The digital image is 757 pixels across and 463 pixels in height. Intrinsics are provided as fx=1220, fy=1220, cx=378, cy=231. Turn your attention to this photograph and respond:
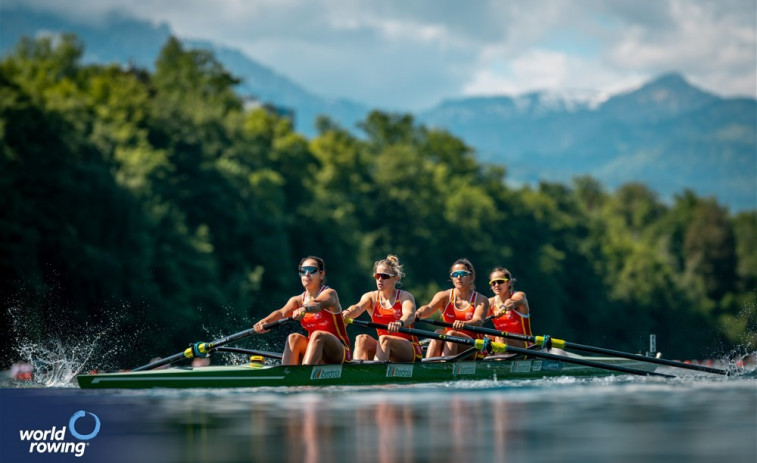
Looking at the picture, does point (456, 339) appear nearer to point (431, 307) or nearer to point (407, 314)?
point (431, 307)

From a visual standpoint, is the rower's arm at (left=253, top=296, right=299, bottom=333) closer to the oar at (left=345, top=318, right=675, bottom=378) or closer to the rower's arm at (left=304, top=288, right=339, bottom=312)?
the rower's arm at (left=304, top=288, right=339, bottom=312)

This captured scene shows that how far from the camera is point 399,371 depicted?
55.3 ft

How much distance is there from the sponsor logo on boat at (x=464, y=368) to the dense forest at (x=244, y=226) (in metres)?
11.9

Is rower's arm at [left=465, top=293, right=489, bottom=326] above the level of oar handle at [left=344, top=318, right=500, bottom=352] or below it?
above

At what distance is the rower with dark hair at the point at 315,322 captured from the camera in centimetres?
1616

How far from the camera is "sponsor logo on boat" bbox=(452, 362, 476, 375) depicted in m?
17.5

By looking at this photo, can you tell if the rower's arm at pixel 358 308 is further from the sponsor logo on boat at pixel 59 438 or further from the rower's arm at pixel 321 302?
the sponsor logo on boat at pixel 59 438

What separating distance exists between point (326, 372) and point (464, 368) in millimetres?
2342

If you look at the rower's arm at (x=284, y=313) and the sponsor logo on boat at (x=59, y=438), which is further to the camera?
the rower's arm at (x=284, y=313)

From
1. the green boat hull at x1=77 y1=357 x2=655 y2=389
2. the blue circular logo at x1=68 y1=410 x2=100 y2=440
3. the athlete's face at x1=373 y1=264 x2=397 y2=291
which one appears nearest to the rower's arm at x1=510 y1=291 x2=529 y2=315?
the green boat hull at x1=77 y1=357 x2=655 y2=389

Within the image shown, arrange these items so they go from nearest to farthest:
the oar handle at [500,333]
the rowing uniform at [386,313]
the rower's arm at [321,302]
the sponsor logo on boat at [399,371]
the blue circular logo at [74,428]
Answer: the blue circular logo at [74,428] < the rower's arm at [321,302] < the sponsor logo on boat at [399,371] < the rowing uniform at [386,313] < the oar handle at [500,333]

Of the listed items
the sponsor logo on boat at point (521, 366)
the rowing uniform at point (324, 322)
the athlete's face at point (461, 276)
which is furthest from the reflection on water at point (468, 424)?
the athlete's face at point (461, 276)

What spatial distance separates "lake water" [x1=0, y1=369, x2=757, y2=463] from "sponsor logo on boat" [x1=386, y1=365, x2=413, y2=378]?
32 centimetres

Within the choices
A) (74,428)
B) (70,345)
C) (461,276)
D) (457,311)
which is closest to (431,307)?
(457,311)
